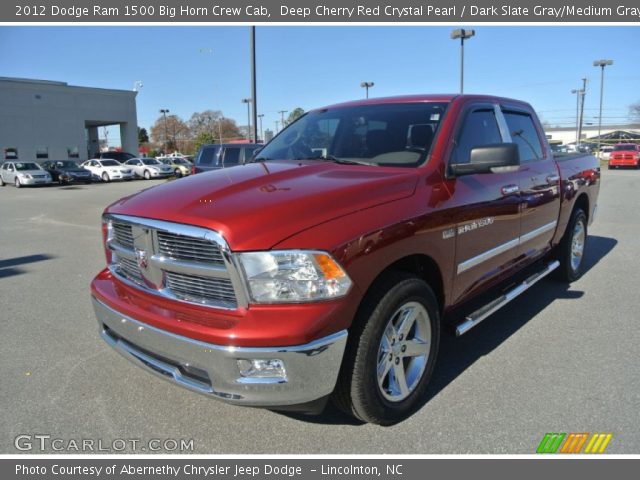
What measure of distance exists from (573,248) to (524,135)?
6.11 feet

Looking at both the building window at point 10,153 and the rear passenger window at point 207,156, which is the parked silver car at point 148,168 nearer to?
the building window at point 10,153

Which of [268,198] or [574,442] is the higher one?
[268,198]

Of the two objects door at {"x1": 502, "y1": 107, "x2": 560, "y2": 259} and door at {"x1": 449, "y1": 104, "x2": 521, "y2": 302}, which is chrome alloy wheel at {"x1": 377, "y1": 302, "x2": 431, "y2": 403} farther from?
door at {"x1": 502, "y1": 107, "x2": 560, "y2": 259}

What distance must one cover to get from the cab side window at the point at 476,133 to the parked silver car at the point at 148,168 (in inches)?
1217

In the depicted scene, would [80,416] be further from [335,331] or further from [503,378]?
[503,378]

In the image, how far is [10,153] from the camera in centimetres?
3834

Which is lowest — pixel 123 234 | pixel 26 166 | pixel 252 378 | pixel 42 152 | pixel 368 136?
pixel 252 378

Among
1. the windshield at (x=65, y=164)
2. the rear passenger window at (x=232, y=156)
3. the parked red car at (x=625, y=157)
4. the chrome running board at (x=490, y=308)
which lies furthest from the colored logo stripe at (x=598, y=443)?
the parked red car at (x=625, y=157)

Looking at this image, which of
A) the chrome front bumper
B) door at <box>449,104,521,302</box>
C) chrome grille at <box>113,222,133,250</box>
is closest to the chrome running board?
door at <box>449,104,521,302</box>

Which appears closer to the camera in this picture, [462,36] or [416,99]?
[416,99]

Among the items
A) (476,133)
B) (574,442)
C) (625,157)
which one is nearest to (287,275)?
(574,442)

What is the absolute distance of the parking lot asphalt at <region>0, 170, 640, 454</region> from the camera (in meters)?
2.83

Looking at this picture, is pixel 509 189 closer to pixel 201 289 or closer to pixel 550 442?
pixel 550 442
